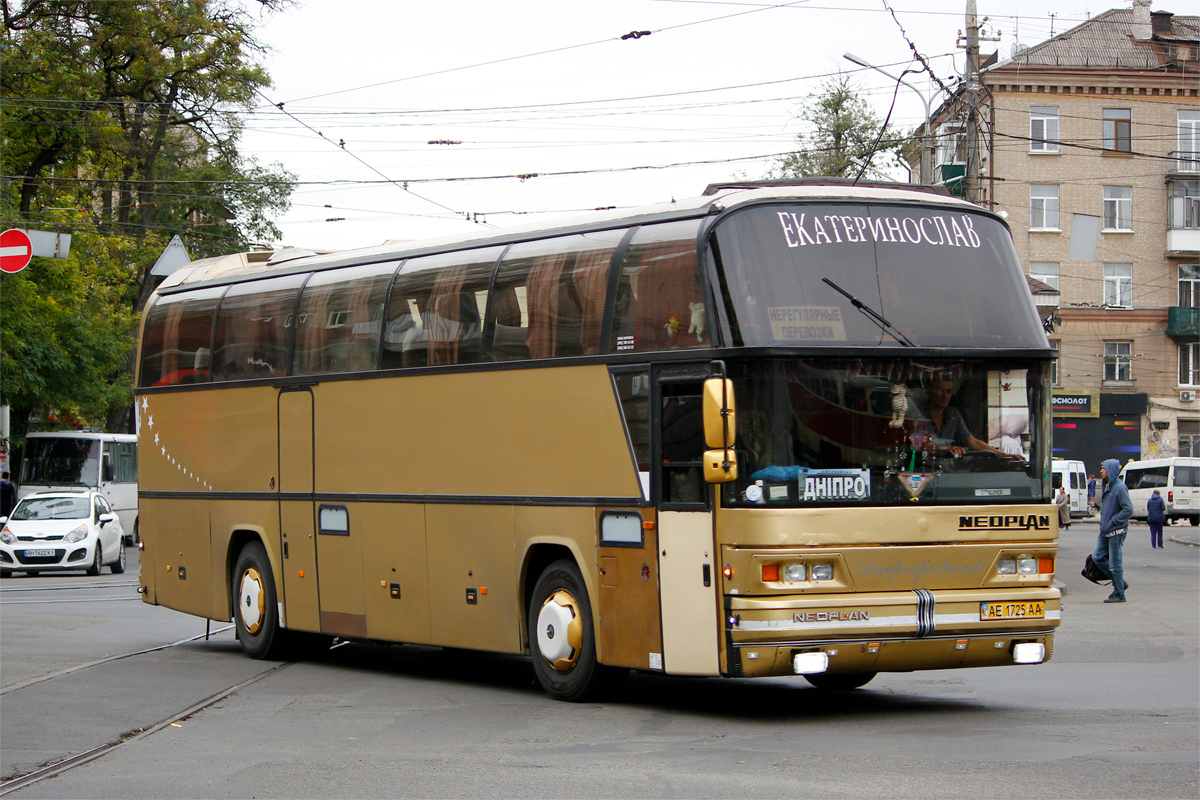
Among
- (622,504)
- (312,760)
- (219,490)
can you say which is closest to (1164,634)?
(622,504)

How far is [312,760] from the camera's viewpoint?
8.95 metres

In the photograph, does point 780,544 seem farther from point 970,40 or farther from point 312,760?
point 970,40

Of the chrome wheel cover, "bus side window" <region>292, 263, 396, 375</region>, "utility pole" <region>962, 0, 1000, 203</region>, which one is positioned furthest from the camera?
"utility pole" <region>962, 0, 1000, 203</region>

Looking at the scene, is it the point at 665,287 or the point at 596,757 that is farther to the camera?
the point at 665,287

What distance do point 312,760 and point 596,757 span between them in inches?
64.2

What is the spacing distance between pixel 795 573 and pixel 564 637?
218 cm

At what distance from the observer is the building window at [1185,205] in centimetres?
6153

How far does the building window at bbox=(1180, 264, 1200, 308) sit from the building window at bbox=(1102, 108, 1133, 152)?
5.35 metres

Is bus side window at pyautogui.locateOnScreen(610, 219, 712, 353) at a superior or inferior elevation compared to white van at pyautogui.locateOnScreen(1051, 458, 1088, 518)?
superior

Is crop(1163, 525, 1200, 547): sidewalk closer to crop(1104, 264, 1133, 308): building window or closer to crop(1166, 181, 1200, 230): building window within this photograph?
crop(1104, 264, 1133, 308): building window

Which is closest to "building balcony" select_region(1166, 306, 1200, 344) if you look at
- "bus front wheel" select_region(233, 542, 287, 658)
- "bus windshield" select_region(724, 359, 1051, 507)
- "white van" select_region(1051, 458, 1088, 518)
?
"white van" select_region(1051, 458, 1088, 518)

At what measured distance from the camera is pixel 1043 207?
61.1 m

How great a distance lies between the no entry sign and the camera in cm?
1878

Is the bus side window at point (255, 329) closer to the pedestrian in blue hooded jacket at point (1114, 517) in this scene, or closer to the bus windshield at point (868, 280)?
the bus windshield at point (868, 280)
